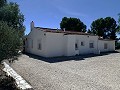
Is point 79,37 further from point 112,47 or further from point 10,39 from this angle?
point 10,39

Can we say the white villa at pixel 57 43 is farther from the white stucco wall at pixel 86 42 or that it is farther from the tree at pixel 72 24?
the tree at pixel 72 24

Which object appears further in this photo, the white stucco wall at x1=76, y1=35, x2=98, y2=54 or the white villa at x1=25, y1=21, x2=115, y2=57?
the white stucco wall at x1=76, y1=35, x2=98, y2=54

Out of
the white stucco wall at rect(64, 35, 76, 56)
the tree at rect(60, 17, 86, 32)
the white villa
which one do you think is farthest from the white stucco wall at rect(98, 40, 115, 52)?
the tree at rect(60, 17, 86, 32)

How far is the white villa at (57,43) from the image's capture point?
23.0 m

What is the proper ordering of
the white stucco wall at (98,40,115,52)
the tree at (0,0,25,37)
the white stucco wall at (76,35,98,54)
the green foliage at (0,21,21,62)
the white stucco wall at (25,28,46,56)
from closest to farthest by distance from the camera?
the green foliage at (0,21,21,62)
the tree at (0,0,25,37)
the white stucco wall at (25,28,46,56)
the white stucco wall at (76,35,98,54)
the white stucco wall at (98,40,115,52)

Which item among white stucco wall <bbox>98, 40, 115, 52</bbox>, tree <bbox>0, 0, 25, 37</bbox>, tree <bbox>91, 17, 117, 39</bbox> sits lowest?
white stucco wall <bbox>98, 40, 115, 52</bbox>

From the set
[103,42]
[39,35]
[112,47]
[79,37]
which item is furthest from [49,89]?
[112,47]

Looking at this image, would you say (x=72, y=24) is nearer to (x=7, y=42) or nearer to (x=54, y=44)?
(x=54, y=44)

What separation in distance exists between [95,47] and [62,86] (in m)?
23.5

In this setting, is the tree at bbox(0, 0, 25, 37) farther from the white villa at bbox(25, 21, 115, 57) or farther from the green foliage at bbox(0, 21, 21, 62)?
the white villa at bbox(25, 21, 115, 57)

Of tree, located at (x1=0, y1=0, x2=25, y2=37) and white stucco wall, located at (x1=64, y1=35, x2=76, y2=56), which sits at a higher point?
tree, located at (x1=0, y1=0, x2=25, y2=37)

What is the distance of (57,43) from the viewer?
78.3 feet

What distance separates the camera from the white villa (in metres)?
23.0

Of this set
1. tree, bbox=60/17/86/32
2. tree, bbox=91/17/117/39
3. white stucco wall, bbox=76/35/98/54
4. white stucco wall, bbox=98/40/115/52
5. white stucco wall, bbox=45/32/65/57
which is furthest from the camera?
tree, bbox=60/17/86/32
